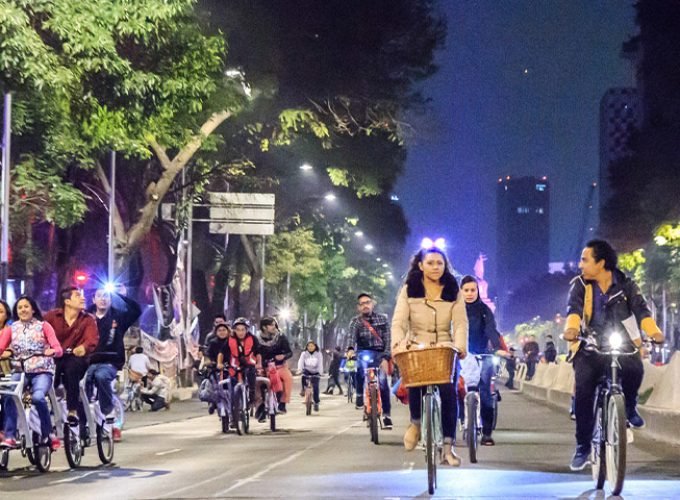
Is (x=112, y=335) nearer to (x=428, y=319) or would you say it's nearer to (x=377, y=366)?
(x=377, y=366)

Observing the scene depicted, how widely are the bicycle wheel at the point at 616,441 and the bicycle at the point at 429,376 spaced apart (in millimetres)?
1322

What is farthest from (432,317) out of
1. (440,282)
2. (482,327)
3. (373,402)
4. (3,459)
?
(373,402)

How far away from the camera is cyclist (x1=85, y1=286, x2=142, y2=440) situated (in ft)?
53.4

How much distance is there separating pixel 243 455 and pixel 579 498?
275 inches

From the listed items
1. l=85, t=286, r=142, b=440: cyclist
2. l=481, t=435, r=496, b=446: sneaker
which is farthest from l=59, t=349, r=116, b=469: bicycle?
l=481, t=435, r=496, b=446: sneaker

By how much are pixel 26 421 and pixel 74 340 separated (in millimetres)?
1108

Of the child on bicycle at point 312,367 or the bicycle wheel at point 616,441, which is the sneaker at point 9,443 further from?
the child on bicycle at point 312,367

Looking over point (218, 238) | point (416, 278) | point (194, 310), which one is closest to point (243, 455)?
point (416, 278)

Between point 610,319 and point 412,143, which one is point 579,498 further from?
point 412,143

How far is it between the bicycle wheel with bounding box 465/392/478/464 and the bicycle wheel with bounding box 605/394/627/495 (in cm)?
390

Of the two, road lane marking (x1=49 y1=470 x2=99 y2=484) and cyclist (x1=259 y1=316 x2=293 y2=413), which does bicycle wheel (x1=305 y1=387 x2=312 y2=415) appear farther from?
road lane marking (x1=49 y1=470 x2=99 y2=484)

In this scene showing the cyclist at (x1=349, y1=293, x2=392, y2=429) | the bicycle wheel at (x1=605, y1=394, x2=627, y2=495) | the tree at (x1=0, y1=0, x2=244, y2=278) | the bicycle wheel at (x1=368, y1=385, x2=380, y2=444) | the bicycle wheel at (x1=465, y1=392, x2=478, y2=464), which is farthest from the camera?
the tree at (x1=0, y1=0, x2=244, y2=278)

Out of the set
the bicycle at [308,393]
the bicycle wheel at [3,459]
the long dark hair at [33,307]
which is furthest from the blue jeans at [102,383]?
the bicycle at [308,393]

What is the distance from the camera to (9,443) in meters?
15.1
